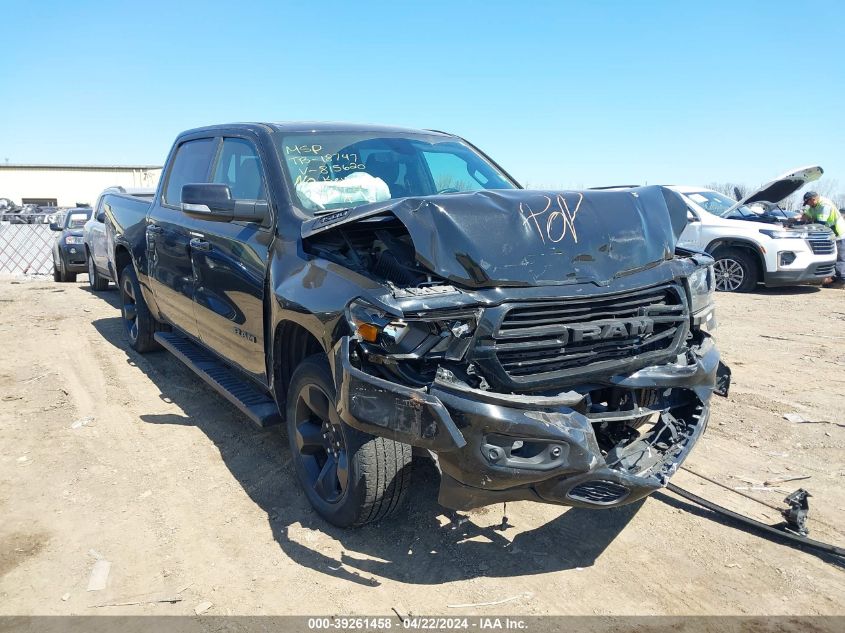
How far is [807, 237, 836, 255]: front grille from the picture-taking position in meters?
10.7

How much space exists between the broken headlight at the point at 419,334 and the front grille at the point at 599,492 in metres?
0.75

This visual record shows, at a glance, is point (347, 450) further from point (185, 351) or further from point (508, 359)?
point (185, 351)

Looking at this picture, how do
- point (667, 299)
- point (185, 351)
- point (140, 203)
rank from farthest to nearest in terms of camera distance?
point (140, 203)
point (185, 351)
point (667, 299)

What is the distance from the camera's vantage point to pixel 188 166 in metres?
5.30

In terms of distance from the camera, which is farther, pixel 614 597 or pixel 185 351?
pixel 185 351

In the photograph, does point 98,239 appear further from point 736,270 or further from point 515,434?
point 736,270

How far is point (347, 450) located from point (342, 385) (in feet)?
1.39

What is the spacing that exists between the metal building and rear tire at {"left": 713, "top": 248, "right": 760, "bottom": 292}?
43.3 meters

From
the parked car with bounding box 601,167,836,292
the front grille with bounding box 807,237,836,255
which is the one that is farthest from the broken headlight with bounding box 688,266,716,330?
the front grille with bounding box 807,237,836,255

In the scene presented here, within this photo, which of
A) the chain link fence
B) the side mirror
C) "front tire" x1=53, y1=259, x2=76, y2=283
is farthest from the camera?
the chain link fence

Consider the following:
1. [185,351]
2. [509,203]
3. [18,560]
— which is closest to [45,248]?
[185,351]

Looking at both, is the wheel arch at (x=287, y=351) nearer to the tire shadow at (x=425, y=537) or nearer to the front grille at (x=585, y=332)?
the tire shadow at (x=425, y=537)

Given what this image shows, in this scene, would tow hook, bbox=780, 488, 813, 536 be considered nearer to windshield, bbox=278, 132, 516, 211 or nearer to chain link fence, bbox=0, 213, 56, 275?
windshield, bbox=278, 132, 516, 211

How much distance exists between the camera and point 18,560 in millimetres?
3115
